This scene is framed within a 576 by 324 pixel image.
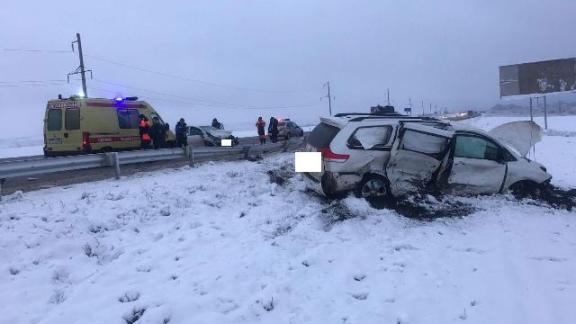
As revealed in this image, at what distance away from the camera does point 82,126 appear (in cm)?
1498

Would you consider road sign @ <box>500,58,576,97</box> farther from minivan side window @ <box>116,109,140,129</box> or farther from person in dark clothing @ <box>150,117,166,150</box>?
minivan side window @ <box>116,109,140,129</box>

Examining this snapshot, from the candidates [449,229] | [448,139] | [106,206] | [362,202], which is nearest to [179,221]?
[106,206]

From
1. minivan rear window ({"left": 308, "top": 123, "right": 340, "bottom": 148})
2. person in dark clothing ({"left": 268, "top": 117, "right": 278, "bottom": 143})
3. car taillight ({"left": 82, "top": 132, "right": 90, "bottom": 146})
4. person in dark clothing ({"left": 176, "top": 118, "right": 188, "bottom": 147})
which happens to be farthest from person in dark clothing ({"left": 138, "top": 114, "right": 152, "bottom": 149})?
person in dark clothing ({"left": 268, "top": 117, "right": 278, "bottom": 143})

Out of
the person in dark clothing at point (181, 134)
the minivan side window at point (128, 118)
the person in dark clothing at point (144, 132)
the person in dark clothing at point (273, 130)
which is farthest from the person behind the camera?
the person in dark clothing at point (273, 130)

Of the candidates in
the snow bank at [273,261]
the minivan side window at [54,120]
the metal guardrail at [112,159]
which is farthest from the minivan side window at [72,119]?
the snow bank at [273,261]

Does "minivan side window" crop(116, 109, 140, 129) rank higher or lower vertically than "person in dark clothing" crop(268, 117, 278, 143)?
higher

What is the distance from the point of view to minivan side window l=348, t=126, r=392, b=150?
9008 mm

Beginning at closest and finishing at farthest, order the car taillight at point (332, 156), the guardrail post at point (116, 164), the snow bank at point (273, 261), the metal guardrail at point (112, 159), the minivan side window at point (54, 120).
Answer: the snow bank at point (273, 261) < the car taillight at point (332, 156) < the metal guardrail at point (112, 159) < the guardrail post at point (116, 164) < the minivan side window at point (54, 120)

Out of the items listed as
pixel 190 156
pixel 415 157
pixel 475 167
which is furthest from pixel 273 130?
pixel 475 167

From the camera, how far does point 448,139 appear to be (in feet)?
30.3

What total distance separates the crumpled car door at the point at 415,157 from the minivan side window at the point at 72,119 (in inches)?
405

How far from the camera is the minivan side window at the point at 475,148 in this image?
9.29m

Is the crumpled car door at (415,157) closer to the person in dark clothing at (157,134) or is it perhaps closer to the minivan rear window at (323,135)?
the minivan rear window at (323,135)

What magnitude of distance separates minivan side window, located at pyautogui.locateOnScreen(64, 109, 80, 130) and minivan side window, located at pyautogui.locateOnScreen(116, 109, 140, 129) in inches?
55.3
